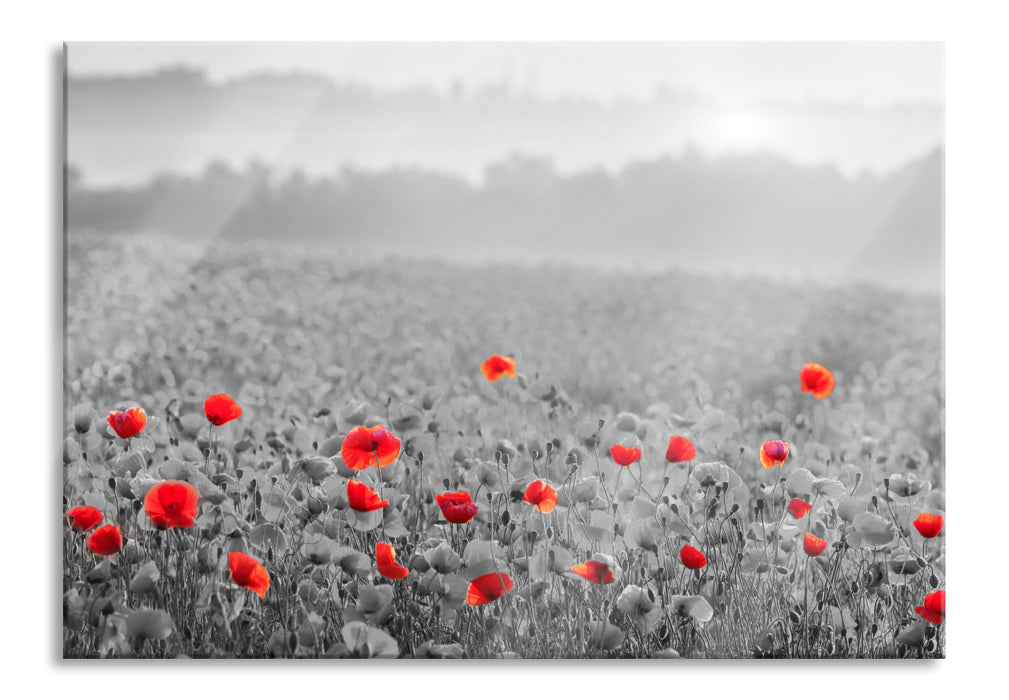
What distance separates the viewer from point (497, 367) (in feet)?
7.96

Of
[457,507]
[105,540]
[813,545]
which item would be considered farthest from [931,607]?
[105,540]

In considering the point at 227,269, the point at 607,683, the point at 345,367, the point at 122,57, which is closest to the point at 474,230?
the point at 345,367

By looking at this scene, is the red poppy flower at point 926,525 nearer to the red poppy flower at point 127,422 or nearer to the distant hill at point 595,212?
the distant hill at point 595,212

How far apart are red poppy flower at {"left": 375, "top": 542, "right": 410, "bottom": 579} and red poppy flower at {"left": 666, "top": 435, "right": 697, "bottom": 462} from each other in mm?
696

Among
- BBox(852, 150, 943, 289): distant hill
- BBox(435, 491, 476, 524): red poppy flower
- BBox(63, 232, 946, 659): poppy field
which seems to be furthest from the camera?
BBox(852, 150, 943, 289): distant hill

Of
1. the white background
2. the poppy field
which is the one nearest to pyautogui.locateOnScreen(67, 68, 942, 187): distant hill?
the white background

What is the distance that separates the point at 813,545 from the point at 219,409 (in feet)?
4.70

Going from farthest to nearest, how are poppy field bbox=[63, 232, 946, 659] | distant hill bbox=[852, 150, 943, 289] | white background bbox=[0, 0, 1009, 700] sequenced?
distant hill bbox=[852, 150, 943, 289] < white background bbox=[0, 0, 1009, 700] < poppy field bbox=[63, 232, 946, 659]

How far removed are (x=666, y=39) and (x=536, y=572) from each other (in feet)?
4.65

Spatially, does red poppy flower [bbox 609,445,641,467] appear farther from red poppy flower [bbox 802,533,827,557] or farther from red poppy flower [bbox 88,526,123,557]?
red poppy flower [bbox 88,526,123,557]

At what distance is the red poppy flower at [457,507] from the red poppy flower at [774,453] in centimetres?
73

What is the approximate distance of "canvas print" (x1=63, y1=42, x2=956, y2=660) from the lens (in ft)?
6.83

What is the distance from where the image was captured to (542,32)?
2.34 meters

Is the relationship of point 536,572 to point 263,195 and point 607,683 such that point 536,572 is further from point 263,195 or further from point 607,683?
point 263,195
